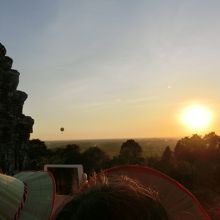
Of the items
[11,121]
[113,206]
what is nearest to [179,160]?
[11,121]

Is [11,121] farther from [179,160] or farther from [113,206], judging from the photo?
[113,206]

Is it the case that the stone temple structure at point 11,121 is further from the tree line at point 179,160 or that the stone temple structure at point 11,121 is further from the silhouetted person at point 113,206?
the silhouetted person at point 113,206

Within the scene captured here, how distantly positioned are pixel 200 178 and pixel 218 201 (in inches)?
122

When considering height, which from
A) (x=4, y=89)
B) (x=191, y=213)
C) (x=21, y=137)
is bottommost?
(x=191, y=213)

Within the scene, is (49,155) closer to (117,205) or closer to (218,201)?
(218,201)

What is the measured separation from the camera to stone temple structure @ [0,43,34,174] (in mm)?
16547

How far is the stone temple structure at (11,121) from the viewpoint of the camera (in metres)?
16.5

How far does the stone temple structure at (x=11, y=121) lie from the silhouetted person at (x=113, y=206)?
48.0 feet

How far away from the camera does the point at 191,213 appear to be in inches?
120

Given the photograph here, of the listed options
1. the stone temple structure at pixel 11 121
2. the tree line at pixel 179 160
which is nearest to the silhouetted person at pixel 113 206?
the stone temple structure at pixel 11 121

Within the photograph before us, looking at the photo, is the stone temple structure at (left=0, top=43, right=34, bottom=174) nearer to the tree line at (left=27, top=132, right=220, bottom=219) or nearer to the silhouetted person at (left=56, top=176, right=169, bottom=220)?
the tree line at (left=27, top=132, right=220, bottom=219)

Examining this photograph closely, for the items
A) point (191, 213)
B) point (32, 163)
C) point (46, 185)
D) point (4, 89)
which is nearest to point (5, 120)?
point (4, 89)

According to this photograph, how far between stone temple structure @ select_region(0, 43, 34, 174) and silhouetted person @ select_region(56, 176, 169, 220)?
14635mm

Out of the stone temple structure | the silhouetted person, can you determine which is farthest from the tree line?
the silhouetted person
